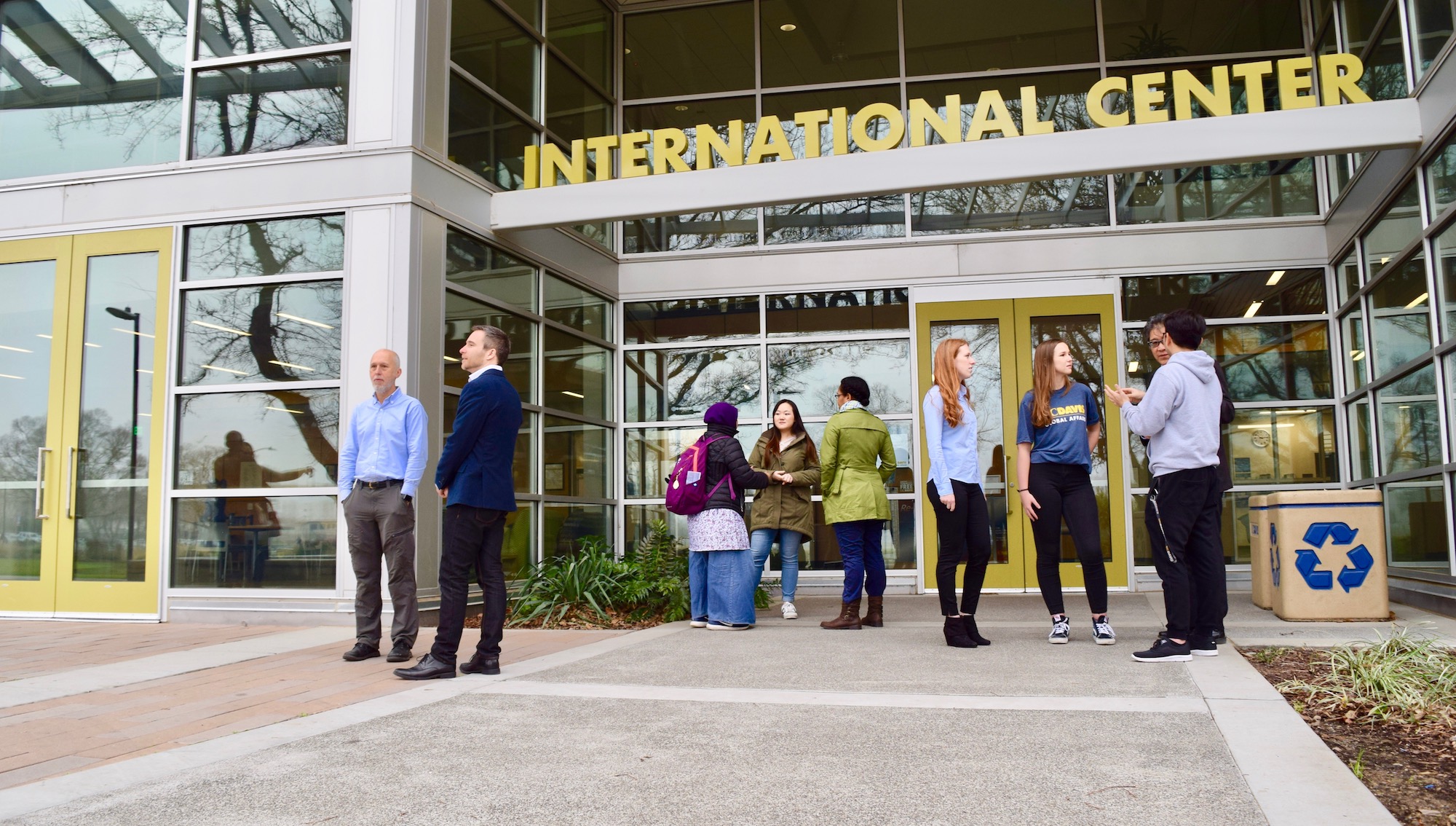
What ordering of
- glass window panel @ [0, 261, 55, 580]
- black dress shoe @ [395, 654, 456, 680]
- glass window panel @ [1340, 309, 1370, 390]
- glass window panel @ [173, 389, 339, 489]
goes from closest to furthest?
1. black dress shoe @ [395, 654, 456, 680]
2. glass window panel @ [173, 389, 339, 489]
3. glass window panel @ [0, 261, 55, 580]
4. glass window panel @ [1340, 309, 1370, 390]

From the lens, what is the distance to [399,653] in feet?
18.3

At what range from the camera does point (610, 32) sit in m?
A: 11.7

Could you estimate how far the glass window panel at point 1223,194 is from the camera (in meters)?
10.1

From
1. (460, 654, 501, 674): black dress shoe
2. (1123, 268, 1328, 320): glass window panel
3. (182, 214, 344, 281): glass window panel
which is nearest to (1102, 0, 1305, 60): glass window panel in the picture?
(1123, 268, 1328, 320): glass window panel

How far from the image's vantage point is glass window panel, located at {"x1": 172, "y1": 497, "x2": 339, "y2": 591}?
7.55 m

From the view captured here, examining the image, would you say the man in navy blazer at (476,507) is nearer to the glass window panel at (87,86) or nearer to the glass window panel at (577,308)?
the glass window panel at (577,308)

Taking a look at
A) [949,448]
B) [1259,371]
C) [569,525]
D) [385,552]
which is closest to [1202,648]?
[949,448]

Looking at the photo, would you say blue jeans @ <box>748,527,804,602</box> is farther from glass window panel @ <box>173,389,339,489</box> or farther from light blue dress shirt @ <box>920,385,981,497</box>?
glass window panel @ <box>173,389,339,489</box>

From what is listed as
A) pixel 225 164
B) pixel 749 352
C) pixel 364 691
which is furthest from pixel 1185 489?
pixel 225 164

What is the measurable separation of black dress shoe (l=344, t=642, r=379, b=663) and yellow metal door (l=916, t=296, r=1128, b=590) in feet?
19.3

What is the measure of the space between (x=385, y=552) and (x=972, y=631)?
10.9 ft

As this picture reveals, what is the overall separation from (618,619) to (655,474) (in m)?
3.51

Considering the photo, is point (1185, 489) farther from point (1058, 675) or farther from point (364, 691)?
point (364, 691)

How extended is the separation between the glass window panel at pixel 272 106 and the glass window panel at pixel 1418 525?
841 cm
